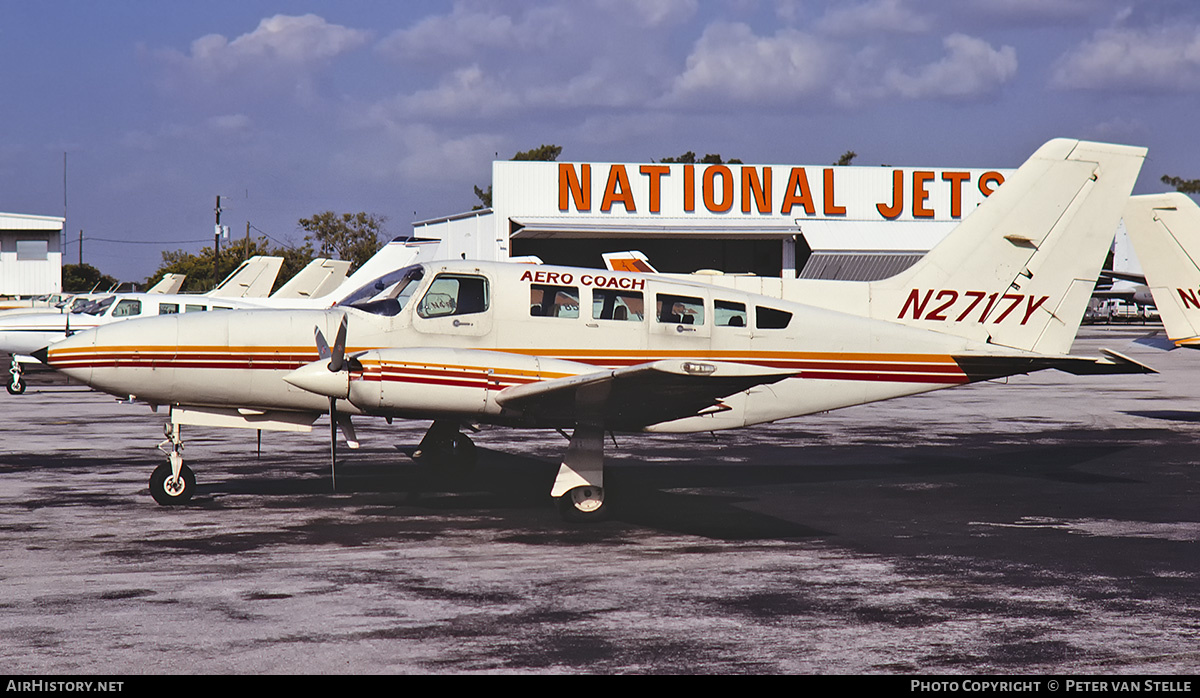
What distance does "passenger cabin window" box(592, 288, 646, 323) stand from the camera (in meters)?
11.9

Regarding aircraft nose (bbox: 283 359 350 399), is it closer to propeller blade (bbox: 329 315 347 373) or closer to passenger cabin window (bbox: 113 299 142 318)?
propeller blade (bbox: 329 315 347 373)

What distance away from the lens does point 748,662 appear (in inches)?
248

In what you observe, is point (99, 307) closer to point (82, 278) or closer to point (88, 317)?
point (88, 317)

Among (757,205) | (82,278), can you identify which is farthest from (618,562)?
(82,278)

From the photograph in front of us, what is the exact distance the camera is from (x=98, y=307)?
29219 mm

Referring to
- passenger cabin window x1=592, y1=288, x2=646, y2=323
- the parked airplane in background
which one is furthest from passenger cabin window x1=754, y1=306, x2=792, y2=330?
the parked airplane in background

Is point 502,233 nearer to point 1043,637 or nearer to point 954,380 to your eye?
point 954,380

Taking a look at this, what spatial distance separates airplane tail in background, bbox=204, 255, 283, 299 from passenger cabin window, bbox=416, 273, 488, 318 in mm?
Result: 30421

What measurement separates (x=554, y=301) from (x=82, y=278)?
11042 cm

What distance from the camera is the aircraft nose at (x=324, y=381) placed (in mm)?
10234

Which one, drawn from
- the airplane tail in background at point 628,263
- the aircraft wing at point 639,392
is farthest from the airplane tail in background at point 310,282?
the aircraft wing at point 639,392

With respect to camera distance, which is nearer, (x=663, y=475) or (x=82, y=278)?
(x=663, y=475)
